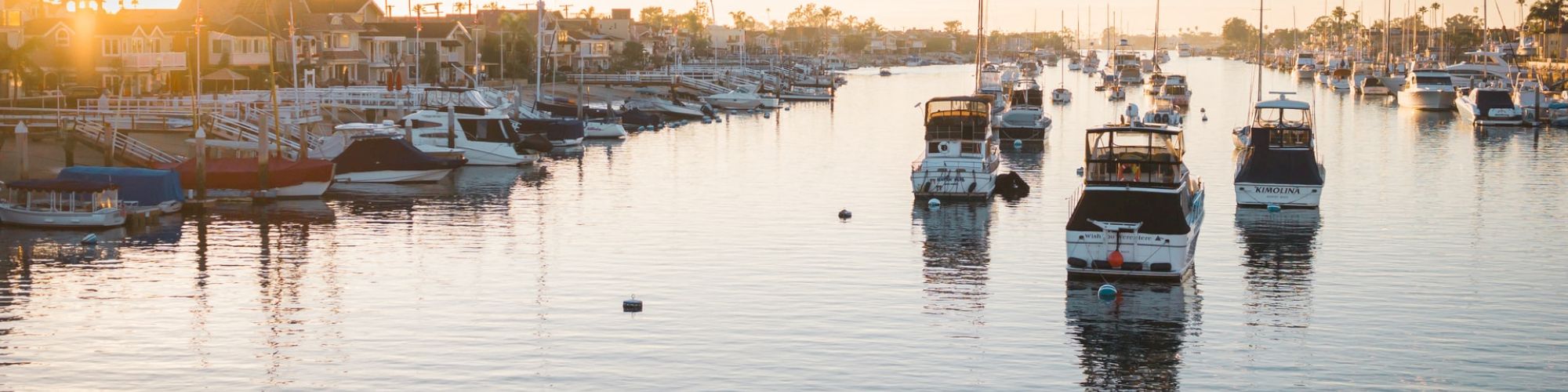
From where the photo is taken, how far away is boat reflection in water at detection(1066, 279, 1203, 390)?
34344 millimetres

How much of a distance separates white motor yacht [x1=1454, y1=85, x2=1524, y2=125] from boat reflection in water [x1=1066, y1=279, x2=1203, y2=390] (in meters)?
82.4

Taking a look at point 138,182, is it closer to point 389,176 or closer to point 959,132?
point 389,176

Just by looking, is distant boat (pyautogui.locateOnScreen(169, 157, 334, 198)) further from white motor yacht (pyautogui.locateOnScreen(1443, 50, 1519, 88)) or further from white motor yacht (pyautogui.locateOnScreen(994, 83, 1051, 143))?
white motor yacht (pyautogui.locateOnScreen(1443, 50, 1519, 88))

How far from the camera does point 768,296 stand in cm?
4334

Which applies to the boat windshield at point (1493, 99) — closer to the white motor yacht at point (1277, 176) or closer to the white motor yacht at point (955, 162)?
the white motor yacht at point (1277, 176)

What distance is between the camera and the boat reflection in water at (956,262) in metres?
40.8

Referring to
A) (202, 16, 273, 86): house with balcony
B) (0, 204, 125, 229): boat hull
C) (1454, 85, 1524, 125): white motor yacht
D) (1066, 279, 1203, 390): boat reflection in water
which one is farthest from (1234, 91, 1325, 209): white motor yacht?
(1454, 85, 1524, 125): white motor yacht

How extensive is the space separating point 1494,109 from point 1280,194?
64.7 meters

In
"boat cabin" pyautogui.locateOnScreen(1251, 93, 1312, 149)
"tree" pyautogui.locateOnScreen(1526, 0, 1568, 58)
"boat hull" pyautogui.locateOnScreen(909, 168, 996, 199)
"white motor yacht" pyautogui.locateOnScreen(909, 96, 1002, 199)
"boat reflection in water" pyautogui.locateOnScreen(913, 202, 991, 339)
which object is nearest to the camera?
"boat reflection in water" pyautogui.locateOnScreen(913, 202, 991, 339)

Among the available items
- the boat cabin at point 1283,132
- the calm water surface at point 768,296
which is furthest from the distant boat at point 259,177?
the boat cabin at point 1283,132

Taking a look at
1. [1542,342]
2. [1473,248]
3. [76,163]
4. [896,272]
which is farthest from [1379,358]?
[76,163]

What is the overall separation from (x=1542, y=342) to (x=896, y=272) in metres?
17.4

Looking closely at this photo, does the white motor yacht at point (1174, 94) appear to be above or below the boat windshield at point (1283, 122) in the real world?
above

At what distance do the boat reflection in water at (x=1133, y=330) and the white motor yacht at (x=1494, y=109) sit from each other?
8241cm
